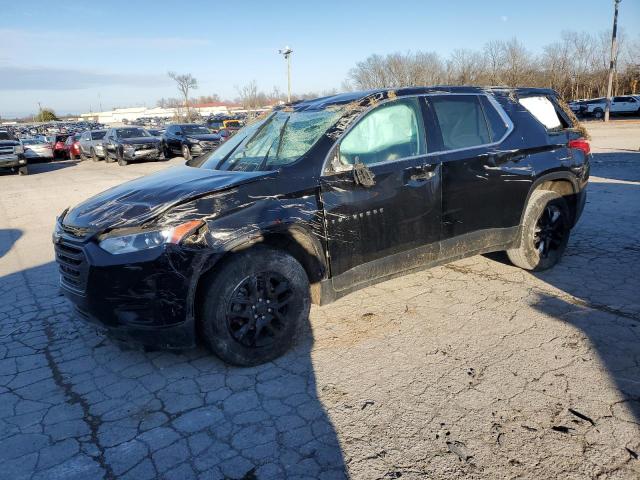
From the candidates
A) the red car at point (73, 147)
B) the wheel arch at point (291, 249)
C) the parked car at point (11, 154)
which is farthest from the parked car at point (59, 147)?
the wheel arch at point (291, 249)

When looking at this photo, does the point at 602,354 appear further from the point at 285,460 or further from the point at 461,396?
the point at 285,460

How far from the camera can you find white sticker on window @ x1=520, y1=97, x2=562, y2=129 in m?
4.93

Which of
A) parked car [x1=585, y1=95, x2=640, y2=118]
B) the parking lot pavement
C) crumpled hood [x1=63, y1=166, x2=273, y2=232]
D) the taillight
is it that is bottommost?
the parking lot pavement

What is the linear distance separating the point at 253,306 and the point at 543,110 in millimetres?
3718

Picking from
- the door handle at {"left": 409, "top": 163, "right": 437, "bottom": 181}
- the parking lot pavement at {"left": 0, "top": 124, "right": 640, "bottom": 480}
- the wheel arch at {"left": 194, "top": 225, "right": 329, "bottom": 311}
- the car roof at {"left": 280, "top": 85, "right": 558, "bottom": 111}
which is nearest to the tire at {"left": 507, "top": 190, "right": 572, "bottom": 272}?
the parking lot pavement at {"left": 0, "top": 124, "right": 640, "bottom": 480}

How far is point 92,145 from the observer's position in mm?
25141

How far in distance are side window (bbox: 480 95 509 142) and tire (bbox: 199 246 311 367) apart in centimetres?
236

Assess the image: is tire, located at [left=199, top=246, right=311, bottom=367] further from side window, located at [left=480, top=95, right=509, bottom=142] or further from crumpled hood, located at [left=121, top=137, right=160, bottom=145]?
crumpled hood, located at [left=121, top=137, right=160, bottom=145]

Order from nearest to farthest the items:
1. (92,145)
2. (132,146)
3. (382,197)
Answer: (382,197), (132,146), (92,145)

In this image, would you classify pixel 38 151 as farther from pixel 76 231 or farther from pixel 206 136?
pixel 76 231

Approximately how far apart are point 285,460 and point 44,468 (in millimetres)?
1272

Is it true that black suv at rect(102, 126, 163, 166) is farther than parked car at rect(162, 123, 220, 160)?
Yes

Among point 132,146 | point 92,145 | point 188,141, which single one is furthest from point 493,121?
point 92,145

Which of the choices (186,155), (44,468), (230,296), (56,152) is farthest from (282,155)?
(56,152)
